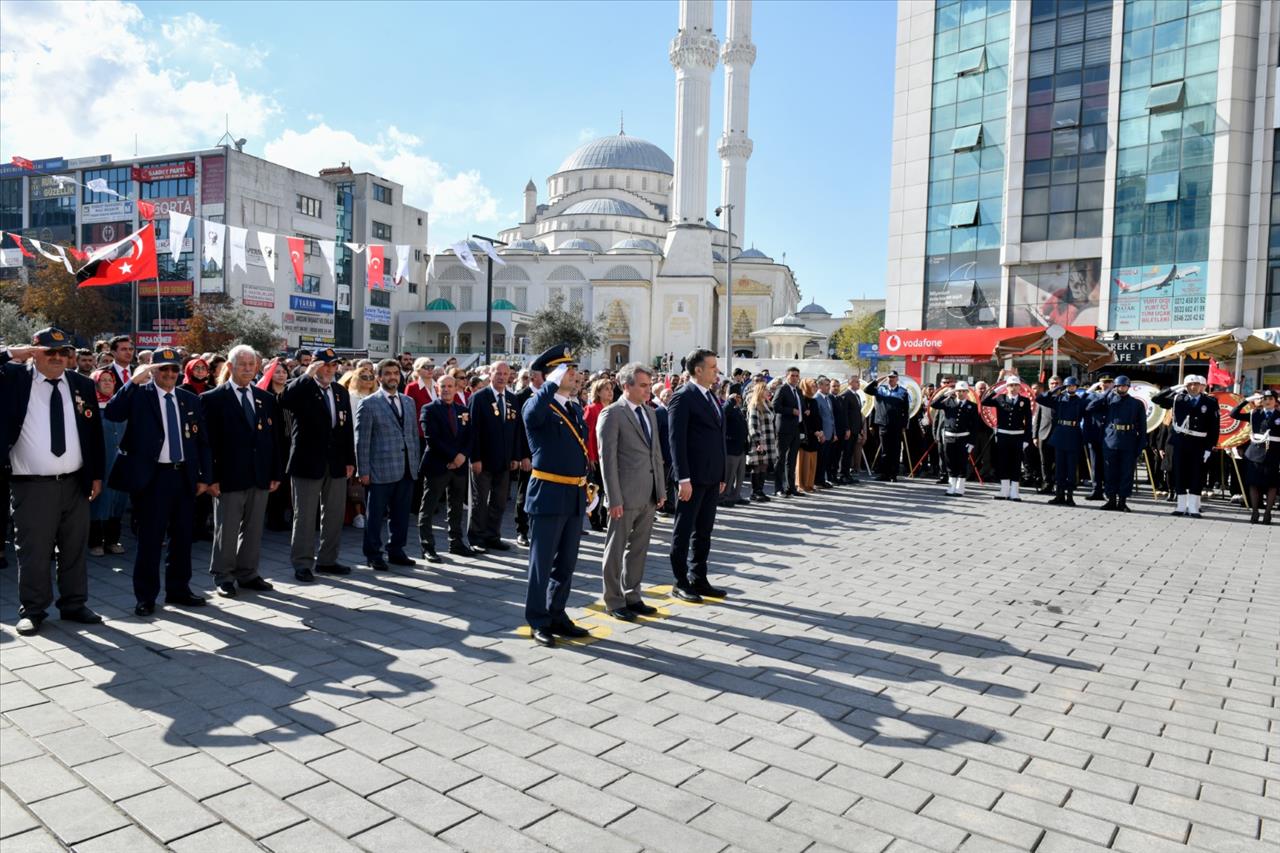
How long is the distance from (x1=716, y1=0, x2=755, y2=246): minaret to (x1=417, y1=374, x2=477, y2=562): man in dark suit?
206 feet

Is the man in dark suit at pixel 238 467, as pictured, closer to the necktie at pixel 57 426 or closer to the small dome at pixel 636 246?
the necktie at pixel 57 426

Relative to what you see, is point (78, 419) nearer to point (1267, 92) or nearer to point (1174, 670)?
point (1174, 670)

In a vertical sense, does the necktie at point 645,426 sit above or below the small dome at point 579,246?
below

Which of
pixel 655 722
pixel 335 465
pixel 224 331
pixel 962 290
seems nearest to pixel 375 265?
pixel 335 465

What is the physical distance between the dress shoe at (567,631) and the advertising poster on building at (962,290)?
33411 millimetres

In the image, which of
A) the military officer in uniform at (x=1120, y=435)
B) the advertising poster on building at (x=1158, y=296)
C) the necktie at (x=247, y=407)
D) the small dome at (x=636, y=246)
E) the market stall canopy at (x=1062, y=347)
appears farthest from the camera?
the small dome at (x=636, y=246)

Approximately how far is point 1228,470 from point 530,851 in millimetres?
16203

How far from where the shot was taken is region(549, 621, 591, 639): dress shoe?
585 cm

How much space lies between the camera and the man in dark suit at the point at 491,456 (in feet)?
28.9

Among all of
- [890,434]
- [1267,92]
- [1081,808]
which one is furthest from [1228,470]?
[1267,92]

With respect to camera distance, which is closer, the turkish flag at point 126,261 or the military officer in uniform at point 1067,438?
the military officer in uniform at point 1067,438

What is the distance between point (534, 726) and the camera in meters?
4.30

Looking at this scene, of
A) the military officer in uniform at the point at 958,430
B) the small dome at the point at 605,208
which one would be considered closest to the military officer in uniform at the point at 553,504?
the military officer in uniform at the point at 958,430

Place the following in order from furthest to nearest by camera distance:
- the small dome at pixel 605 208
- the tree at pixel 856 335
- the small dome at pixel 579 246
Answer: the small dome at pixel 605 208
the tree at pixel 856 335
the small dome at pixel 579 246
